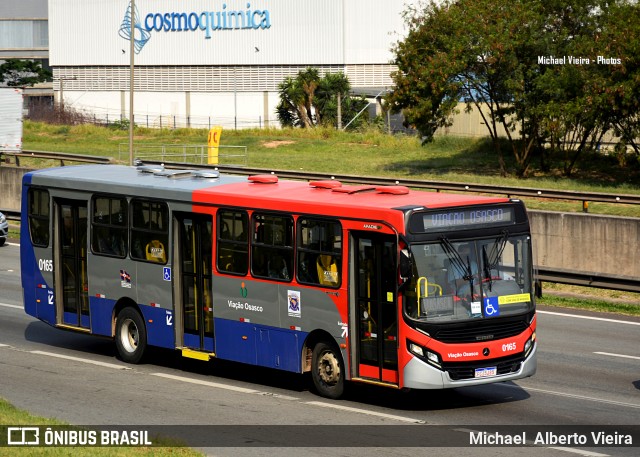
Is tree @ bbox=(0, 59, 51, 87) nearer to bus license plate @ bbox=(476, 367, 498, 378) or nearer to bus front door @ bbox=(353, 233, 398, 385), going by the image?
bus front door @ bbox=(353, 233, 398, 385)

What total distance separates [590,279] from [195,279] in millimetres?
11080

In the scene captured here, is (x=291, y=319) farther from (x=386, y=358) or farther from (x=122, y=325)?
(x=122, y=325)

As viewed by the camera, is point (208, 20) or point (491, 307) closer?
point (491, 307)

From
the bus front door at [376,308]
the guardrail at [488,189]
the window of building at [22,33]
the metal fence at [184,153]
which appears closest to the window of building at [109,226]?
the bus front door at [376,308]

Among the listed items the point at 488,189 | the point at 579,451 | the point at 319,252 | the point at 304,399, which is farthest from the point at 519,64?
the point at 579,451

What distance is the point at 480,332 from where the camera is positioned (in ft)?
45.4

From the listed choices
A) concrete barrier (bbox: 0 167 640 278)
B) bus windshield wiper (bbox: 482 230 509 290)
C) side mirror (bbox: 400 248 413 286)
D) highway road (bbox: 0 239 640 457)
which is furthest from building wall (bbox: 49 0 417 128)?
side mirror (bbox: 400 248 413 286)

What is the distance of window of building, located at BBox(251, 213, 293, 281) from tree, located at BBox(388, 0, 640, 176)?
28452 mm

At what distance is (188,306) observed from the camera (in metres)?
16.8

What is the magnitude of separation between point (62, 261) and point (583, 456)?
10.3 meters

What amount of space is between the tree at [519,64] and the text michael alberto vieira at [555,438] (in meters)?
30.6

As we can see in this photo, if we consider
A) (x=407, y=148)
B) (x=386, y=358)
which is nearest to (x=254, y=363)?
(x=386, y=358)

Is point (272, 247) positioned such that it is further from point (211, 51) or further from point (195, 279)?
point (211, 51)

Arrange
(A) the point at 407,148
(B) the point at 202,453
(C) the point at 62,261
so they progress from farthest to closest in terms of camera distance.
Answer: (A) the point at 407,148
(C) the point at 62,261
(B) the point at 202,453
